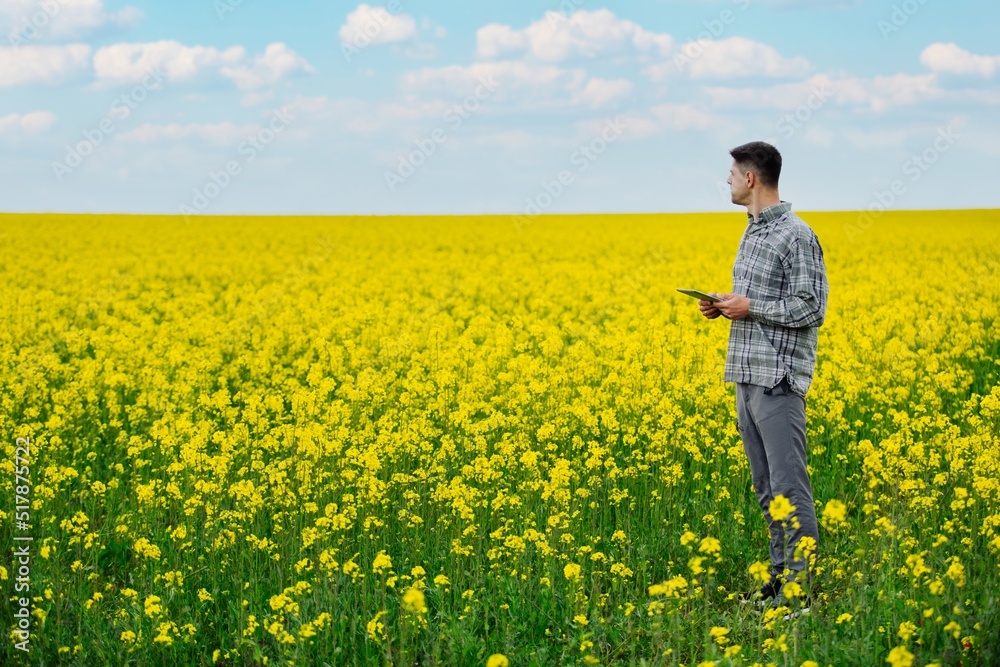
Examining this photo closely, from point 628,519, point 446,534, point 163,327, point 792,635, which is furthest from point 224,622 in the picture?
point 163,327

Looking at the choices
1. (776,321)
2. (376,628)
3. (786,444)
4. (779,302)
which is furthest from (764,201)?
(376,628)

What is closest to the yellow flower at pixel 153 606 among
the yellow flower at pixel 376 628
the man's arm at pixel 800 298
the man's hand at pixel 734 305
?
the yellow flower at pixel 376 628

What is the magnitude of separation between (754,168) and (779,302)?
0.73 metres

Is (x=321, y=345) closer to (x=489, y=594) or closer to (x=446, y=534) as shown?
(x=446, y=534)

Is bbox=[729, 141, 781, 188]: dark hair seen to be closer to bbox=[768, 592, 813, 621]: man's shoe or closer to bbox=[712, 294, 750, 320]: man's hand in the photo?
bbox=[712, 294, 750, 320]: man's hand

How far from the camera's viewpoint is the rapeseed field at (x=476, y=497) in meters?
5.10

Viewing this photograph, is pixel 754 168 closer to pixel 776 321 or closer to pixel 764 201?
pixel 764 201

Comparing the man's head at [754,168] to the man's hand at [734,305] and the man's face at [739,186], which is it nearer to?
the man's face at [739,186]

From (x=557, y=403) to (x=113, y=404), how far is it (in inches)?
168

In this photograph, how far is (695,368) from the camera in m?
10.6

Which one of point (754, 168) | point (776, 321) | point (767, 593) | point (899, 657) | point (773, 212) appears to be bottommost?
point (767, 593)

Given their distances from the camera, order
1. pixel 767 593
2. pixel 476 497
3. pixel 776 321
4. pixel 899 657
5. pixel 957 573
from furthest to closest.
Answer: pixel 476 497 < pixel 767 593 < pixel 776 321 < pixel 957 573 < pixel 899 657

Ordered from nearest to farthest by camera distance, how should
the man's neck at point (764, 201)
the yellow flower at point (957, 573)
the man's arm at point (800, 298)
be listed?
the yellow flower at point (957, 573), the man's arm at point (800, 298), the man's neck at point (764, 201)

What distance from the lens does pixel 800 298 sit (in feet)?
16.6
